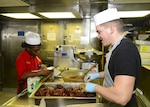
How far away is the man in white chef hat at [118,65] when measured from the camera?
4.35ft

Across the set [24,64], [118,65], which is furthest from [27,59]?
[118,65]

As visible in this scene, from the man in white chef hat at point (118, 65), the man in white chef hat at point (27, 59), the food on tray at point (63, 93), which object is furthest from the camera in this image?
the man in white chef hat at point (27, 59)

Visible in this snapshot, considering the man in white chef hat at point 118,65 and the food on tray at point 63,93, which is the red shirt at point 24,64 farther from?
the man in white chef hat at point 118,65

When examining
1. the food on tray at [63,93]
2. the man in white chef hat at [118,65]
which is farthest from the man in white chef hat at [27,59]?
the man in white chef hat at [118,65]

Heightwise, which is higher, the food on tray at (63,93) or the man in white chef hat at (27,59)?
the man in white chef hat at (27,59)

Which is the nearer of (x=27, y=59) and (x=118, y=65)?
(x=118, y=65)

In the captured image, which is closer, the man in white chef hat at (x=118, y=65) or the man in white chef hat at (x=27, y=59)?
the man in white chef hat at (x=118, y=65)

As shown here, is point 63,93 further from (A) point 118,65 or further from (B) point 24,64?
(B) point 24,64

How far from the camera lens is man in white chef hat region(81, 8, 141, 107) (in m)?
1.33

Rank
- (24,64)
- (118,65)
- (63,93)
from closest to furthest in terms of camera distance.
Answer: (118,65) < (63,93) < (24,64)

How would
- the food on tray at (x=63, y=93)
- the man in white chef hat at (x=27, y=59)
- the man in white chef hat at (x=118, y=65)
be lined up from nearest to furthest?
the man in white chef hat at (x=118, y=65)
the food on tray at (x=63, y=93)
the man in white chef hat at (x=27, y=59)

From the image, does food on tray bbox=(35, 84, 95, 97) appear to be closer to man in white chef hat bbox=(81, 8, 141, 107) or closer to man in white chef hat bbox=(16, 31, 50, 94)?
man in white chef hat bbox=(81, 8, 141, 107)

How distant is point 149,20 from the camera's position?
520 cm

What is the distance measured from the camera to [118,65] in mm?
1371
